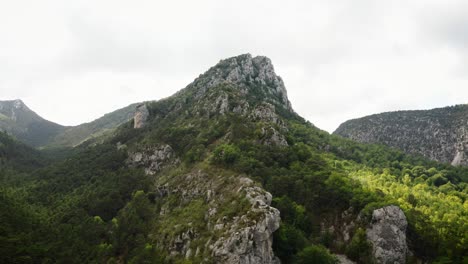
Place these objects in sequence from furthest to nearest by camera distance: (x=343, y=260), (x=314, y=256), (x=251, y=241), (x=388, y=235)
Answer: (x=343, y=260) < (x=388, y=235) < (x=314, y=256) < (x=251, y=241)

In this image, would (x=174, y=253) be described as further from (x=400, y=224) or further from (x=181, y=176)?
(x=400, y=224)

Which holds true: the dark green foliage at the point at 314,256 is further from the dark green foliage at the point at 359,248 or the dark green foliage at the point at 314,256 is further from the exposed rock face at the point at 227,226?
the dark green foliage at the point at 359,248

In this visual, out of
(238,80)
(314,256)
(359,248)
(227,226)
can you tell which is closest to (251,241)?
(227,226)

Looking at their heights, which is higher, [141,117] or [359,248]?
[141,117]

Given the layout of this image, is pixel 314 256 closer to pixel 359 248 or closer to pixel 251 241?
pixel 359 248

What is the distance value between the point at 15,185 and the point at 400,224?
123831 mm

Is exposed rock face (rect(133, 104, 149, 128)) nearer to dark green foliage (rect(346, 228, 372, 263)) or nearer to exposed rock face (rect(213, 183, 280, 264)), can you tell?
exposed rock face (rect(213, 183, 280, 264))

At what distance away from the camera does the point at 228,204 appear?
70312 mm

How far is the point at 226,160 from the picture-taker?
3521 inches

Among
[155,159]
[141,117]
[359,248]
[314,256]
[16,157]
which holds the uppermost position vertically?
[141,117]

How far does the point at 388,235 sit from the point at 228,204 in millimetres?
30741

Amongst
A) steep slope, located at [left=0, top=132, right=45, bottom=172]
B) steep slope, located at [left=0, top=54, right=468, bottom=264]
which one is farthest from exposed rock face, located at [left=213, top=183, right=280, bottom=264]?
steep slope, located at [left=0, top=132, right=45, bottom=172]

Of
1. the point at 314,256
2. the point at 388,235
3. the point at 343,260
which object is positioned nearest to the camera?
the point at 314,256

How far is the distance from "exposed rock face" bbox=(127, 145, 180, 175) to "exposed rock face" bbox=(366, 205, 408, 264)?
59.3m
